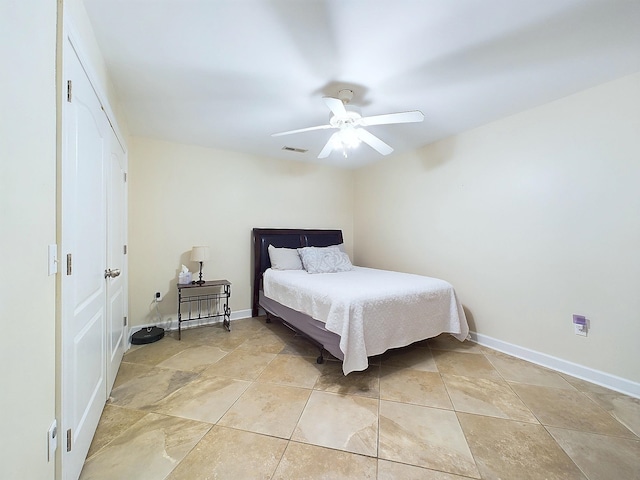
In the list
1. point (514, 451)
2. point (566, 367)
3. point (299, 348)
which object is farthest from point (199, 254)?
point (566, 367)

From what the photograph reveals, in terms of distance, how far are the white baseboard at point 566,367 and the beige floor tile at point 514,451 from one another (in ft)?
3.49

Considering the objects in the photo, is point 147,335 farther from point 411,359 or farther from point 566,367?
point 566,367

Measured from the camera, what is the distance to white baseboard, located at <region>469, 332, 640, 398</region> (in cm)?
212

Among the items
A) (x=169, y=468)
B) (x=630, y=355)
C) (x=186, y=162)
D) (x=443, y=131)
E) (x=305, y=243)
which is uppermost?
(x=443, y=131)

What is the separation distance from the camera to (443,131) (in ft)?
10.6

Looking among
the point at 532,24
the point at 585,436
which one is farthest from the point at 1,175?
the point at 585,436

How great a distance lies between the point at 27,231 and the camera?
90 centimetres

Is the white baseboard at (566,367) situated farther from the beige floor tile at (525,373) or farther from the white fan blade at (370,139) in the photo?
the white fan blade at (370,139)

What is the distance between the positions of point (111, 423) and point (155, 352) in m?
1.15

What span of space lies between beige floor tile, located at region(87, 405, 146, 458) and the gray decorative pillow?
225 centimetres

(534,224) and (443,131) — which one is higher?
(443,131)

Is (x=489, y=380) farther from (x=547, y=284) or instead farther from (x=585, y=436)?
(x=547, y=284)

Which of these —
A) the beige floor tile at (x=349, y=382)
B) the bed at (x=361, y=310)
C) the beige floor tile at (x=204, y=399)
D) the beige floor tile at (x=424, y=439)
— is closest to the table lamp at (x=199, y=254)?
the bed at (x=361, y=310)

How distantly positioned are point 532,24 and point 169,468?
331 cm
